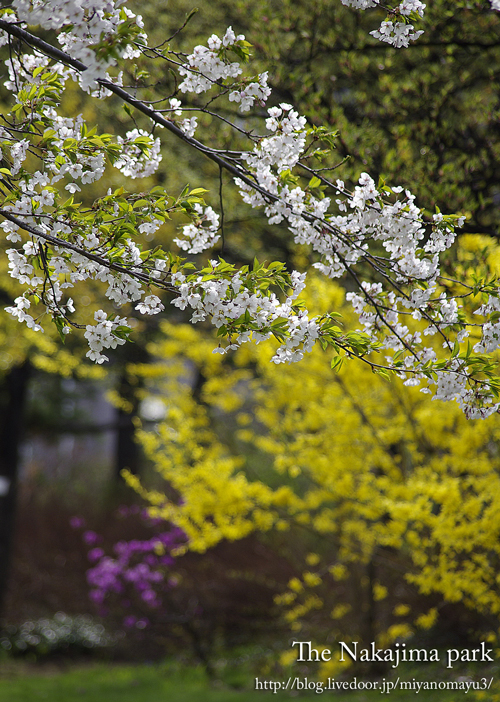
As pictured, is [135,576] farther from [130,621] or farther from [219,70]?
[219,70]

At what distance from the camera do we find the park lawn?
5.40 m

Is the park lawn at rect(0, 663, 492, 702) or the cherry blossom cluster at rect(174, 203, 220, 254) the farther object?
the park lawn at rect(0, 663, 492, 702)

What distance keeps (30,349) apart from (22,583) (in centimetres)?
393

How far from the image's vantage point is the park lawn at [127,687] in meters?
5.40

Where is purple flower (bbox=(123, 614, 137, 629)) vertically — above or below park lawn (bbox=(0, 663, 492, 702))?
above

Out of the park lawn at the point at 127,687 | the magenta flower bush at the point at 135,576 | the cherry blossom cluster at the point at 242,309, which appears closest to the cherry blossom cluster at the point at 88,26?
the cherry blossom cluster at the point at 242,309

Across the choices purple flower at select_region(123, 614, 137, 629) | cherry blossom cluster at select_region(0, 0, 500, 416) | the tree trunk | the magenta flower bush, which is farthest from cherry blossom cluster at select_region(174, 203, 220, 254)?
the tree trunk

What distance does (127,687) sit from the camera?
20.6 ft

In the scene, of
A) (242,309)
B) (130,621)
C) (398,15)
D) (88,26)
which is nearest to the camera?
(88,26)

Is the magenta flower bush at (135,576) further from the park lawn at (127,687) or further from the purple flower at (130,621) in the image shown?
the park lawn at (127,687)

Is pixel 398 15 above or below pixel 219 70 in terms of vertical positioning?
above

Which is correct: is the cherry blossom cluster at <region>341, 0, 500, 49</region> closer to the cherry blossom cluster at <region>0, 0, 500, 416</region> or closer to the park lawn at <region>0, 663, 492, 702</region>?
the cherry blossom cluster at <region>0, 0, 500, 416</region>

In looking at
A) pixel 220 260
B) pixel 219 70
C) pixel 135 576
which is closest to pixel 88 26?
pixel 219 70

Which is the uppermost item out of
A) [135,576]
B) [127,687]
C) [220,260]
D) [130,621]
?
[220,260]
